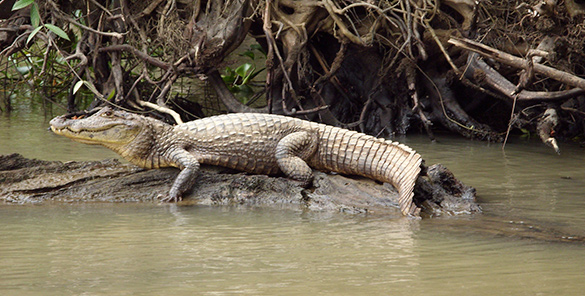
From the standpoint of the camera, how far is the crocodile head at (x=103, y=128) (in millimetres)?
5355

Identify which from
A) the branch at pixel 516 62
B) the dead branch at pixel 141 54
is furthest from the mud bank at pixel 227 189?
the dead branch at pixel 141 54

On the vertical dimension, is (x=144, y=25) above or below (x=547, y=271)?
above

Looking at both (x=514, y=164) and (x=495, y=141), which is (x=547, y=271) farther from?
(x=495, y=141)

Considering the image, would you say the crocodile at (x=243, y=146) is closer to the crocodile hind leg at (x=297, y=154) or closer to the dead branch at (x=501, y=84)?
the crocodile hind leg at (x=297, y=154)

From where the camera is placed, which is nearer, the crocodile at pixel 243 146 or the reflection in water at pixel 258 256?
the reflection in water at pixel 258 256

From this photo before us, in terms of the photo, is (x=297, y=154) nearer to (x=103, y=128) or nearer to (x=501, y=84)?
(x=103, y=128)

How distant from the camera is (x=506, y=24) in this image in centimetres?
809

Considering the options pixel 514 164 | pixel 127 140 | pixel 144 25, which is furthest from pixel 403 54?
pixel 127 140

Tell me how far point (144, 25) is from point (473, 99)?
4.48 meters

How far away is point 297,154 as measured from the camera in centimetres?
556

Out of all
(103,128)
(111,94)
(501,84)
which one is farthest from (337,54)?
(103,128)

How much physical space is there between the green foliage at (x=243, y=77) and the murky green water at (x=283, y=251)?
4.94 meters

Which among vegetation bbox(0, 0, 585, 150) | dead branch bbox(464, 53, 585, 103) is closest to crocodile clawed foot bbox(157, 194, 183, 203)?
vegetation bbox(0, 0, 585, 150)

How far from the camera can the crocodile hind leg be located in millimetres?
5434
